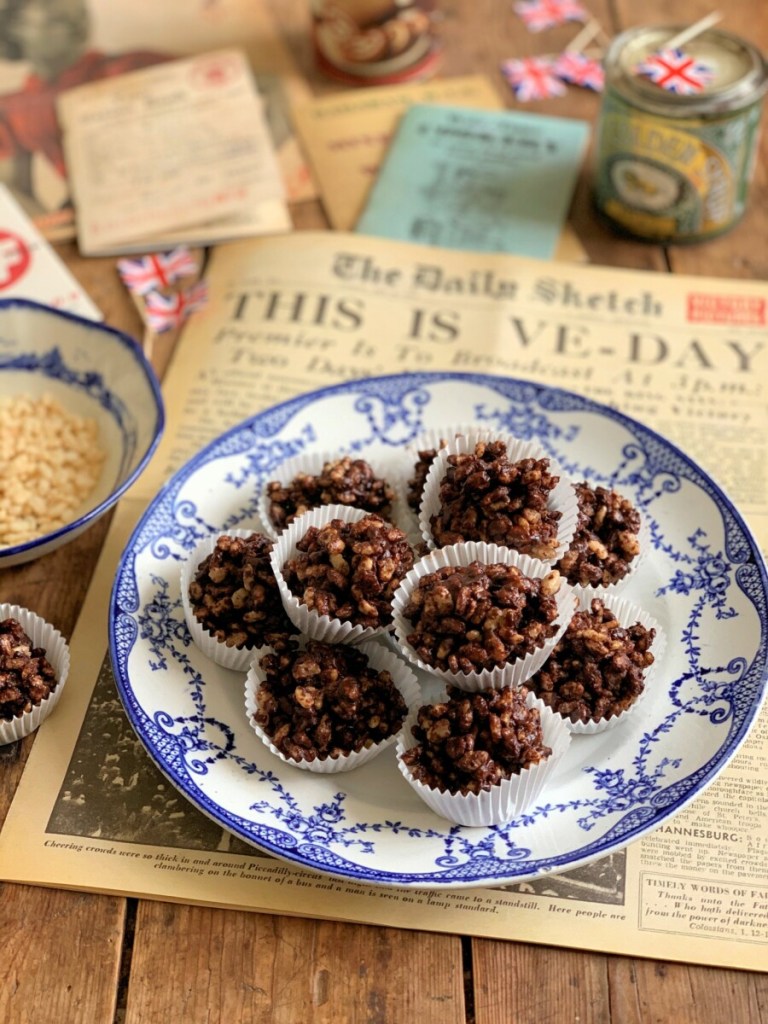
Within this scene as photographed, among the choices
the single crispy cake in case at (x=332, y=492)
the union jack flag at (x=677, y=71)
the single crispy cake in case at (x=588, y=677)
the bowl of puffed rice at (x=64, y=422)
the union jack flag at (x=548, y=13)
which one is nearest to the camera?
the single crispy cake in case at (x=588, y=677)

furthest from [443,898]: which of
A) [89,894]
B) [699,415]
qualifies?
[699,415]

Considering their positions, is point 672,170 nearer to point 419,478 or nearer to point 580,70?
point 580,70

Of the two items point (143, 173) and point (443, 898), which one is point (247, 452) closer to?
point (443, 898)

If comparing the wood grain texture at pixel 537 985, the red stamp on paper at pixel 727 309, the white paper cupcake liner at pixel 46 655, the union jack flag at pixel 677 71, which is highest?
the union jack flag at pixel 677 71

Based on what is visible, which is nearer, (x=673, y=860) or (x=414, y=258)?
(x=673, y=860)

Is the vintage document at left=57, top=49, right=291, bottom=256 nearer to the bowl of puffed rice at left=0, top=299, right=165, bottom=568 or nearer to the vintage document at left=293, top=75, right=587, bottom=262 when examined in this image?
the vintage document at left=293, top=75, right=587, bottom=262

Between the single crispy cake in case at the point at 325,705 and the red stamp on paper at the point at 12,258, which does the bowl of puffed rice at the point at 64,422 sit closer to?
the red stamp on paper at the point at 12,258

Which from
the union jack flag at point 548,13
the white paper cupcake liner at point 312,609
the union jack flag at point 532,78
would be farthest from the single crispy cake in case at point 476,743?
the union jack flag at point 548,13
